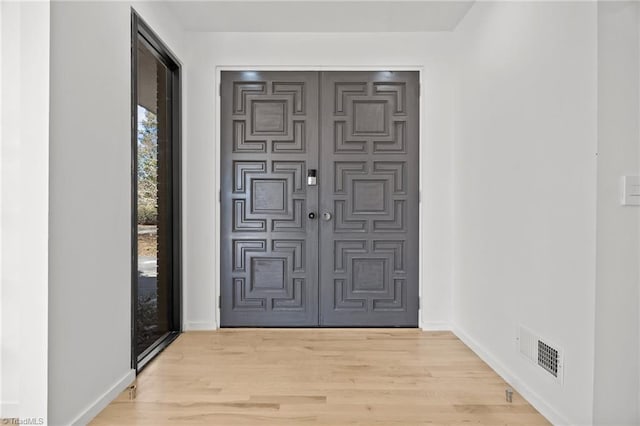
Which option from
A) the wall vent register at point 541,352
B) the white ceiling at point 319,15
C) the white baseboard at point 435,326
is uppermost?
the white ceiling at point 319,15

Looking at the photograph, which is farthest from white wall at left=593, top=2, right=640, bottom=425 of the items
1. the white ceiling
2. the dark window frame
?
the dark window frame

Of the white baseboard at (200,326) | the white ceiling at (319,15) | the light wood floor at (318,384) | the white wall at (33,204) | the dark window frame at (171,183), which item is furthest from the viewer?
the white baseboard at (200,326)

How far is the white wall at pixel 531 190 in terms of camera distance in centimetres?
217

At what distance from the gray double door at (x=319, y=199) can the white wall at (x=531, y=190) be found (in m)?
0.58

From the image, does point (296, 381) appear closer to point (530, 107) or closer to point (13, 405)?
point (13, 405)

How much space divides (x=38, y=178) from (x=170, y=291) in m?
2.13

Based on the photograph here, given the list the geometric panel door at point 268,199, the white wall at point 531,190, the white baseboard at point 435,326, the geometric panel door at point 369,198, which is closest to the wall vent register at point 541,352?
the white wall at point 531,190

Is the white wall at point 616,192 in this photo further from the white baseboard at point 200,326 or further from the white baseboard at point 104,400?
the white baseboard at point 200,326

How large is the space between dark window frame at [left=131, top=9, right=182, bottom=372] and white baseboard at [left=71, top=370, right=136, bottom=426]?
12 centimetres

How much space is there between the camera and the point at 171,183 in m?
4.04

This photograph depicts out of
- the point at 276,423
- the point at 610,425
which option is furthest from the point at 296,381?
the point at 610,425

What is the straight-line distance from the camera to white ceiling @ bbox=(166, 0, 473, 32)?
12.0ft

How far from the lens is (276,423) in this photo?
2373 millimetres

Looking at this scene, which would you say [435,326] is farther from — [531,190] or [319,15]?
[319,15]
